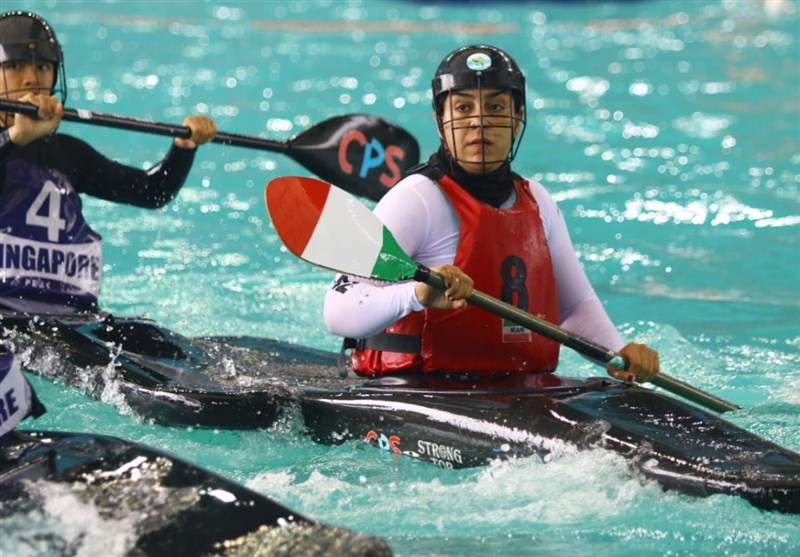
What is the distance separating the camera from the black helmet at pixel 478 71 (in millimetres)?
3627

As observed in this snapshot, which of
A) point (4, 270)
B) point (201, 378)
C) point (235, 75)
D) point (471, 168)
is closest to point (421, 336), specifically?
point (471, 168)

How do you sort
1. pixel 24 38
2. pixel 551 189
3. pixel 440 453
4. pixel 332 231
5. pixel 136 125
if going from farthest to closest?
pixel 551 189, pixel 136 125, pixel 24 38, pixel 332 231, pixel 440 453

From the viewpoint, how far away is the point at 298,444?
3662 millimetres

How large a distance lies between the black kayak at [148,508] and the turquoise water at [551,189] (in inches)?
2.3

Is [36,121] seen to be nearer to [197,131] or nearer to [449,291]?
[197,131]

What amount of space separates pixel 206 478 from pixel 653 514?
1054 millimetres

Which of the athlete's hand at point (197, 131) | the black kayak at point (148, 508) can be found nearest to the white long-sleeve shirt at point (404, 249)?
the black kayak at point (148, 508)

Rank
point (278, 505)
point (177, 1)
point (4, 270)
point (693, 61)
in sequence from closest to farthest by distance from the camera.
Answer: point (278, 505) < point (4, 270) < point (693, 61) < point (177, 1)

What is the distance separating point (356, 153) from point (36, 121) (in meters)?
1.36

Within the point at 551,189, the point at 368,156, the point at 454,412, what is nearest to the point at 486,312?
the point at 454,412

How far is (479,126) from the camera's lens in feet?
11.9

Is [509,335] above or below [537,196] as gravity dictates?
below

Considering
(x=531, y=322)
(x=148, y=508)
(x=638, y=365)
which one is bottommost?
(x=148, y=508)

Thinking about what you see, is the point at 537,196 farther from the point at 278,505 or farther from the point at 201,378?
the point at 278,505
